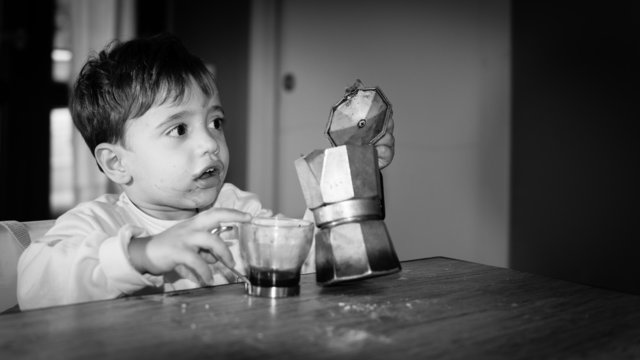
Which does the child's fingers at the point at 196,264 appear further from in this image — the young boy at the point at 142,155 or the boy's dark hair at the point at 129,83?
the boy's dark hair at the point at 129,83

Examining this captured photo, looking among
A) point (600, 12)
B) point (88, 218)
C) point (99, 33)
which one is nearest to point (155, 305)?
point (88, 218)

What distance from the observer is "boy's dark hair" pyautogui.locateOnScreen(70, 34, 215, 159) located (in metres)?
1.15

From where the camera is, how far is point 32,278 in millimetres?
924

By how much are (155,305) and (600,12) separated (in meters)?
2.04

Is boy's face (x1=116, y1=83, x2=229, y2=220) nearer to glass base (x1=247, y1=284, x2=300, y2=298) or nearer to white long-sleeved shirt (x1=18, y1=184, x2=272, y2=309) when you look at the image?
white long-sleeved shirt (x1=18, y1=184, x2=272, y2=309)

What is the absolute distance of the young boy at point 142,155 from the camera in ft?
3.06

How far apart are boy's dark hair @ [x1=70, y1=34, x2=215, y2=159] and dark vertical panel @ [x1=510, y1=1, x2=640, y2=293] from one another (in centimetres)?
156

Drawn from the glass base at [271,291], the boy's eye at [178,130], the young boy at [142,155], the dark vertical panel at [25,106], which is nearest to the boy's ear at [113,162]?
the young boy at [142,155]

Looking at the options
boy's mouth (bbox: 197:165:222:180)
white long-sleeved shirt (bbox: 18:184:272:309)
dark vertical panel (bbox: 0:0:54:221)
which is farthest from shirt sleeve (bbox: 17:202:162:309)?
dark vertical panel (bbox: 0:0:54:221)

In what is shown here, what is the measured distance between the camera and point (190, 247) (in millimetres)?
788

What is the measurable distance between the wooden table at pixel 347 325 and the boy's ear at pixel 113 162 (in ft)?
1.59

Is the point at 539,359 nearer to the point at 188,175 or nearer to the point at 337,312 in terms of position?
the point at 337,312

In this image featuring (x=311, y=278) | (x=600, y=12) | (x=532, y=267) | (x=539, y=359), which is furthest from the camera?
(x=532, y=267)

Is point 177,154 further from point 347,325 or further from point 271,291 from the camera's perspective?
point 347,325
